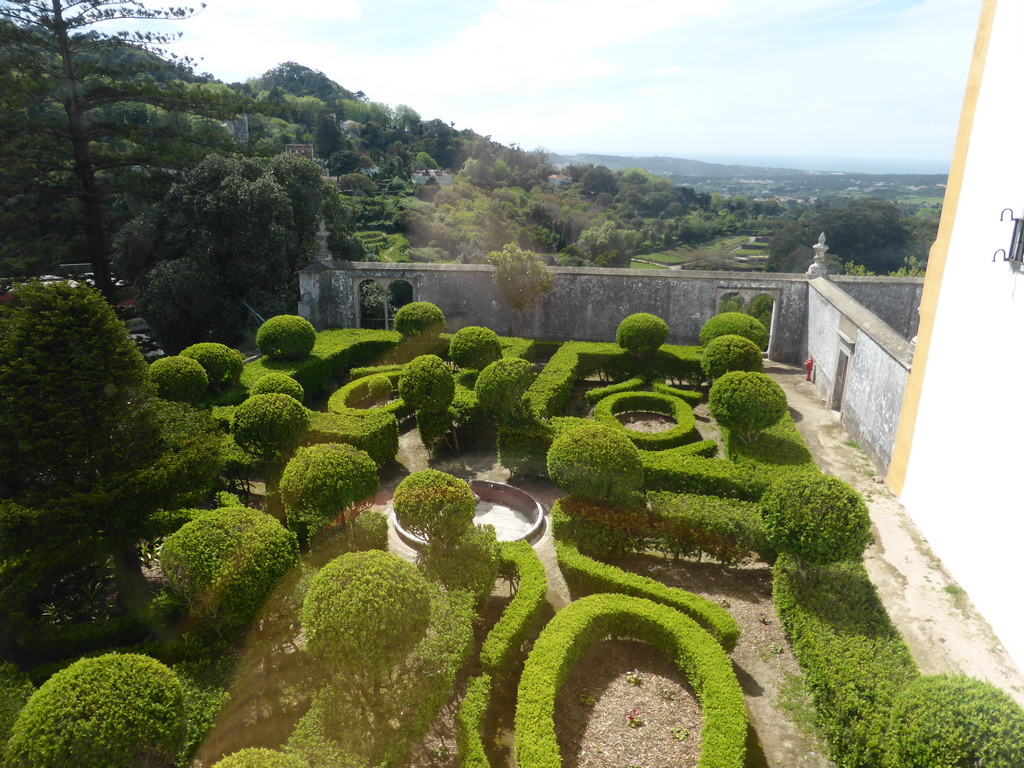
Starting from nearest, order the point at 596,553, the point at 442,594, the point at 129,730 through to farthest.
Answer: the point at 129,730
the point at 442,594
the point at 596,553

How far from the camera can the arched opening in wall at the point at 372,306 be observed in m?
24.9

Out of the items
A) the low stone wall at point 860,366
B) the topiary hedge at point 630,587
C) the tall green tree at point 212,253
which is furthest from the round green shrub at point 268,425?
the low stone wall at point 860,366

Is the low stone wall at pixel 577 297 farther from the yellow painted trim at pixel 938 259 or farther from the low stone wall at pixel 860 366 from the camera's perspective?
the yellow painted trim at pixel 938 259

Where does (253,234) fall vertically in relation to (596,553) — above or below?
above

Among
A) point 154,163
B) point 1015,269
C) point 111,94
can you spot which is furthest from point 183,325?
point 1015,269

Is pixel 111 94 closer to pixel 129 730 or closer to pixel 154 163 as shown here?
pixel 154 163

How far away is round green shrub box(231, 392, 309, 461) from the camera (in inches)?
484

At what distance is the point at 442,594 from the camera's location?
8.93 m

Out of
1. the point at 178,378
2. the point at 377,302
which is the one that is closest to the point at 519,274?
the point at 377,302

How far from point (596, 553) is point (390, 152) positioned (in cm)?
7742

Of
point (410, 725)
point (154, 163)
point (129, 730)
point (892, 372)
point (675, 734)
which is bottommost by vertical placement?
point (675, 734)

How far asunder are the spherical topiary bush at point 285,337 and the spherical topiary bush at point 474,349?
4.47 m

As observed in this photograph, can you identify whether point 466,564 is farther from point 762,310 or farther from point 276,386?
point 762,310

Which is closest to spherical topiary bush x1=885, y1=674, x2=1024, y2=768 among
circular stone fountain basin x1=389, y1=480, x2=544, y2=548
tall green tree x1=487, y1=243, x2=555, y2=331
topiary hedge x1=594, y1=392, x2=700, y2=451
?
circular stone fountain basin x1=389, y1=480, x2=544, y2=548
